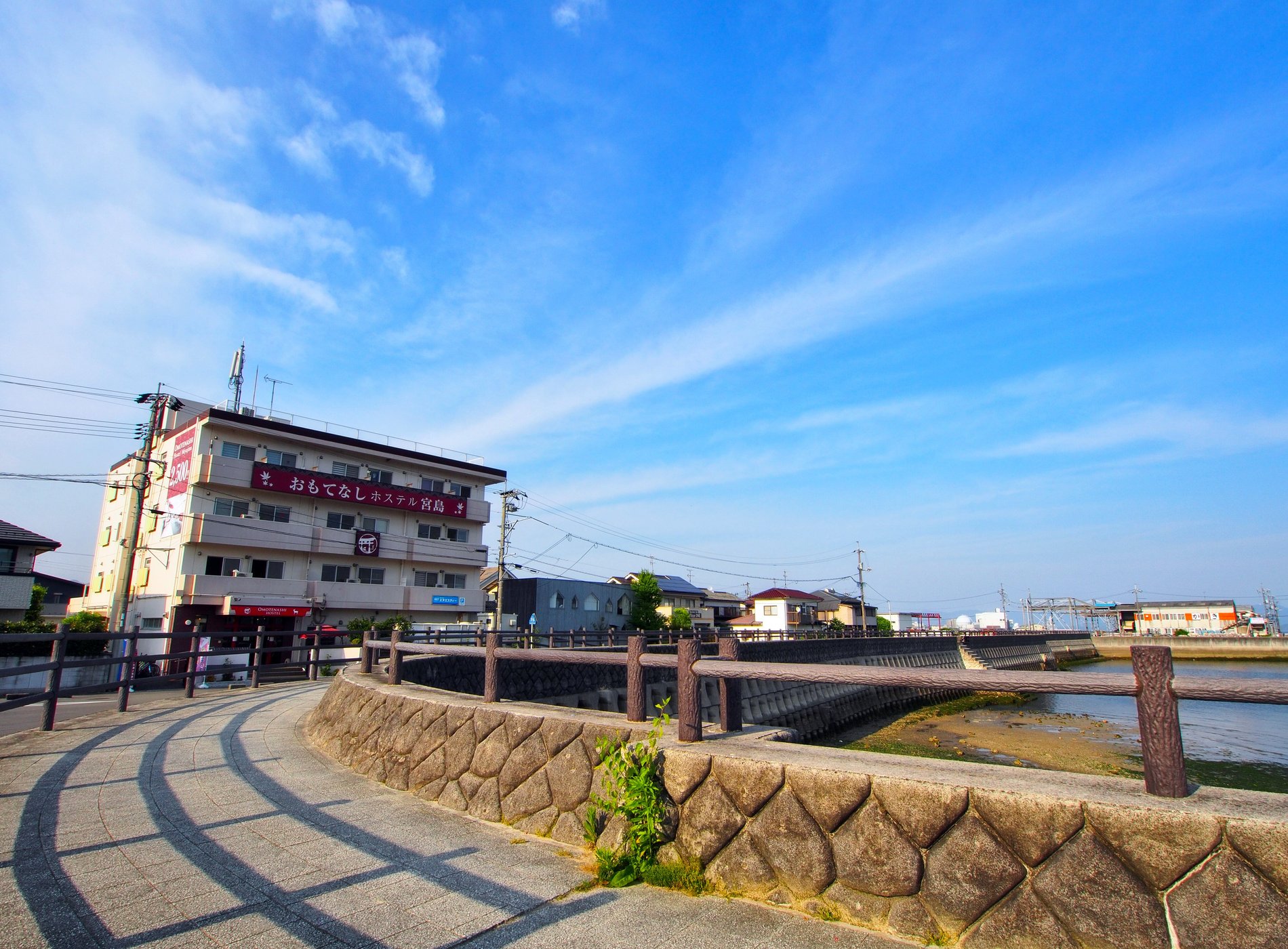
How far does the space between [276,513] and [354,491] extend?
144 inches

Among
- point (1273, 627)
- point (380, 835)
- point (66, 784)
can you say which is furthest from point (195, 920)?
point (1273, 627)

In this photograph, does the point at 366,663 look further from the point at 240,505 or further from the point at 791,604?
the point at 791,604

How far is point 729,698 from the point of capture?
460 cm

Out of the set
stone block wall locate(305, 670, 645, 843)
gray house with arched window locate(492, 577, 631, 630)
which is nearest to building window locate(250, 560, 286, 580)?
gray house with arched window locate(492, 577, 631, 630)

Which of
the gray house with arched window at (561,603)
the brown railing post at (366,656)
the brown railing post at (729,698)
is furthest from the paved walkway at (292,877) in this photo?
the gray house with arched window at (561,603)

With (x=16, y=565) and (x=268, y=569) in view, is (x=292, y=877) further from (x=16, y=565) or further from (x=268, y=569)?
(x=16, y=565)

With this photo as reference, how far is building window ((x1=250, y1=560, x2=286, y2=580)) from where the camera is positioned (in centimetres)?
3091

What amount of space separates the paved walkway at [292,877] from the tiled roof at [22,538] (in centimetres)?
2950

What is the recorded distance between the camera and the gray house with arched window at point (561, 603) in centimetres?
4291

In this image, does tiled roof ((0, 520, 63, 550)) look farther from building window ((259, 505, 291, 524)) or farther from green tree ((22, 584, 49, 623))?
building window ((259, 505, 291, 524))

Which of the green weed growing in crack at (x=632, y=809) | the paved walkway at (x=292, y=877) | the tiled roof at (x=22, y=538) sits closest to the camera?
the paved walkway at (x=292, y=877)

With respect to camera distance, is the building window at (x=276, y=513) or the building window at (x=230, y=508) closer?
the building window at (x=230, y=508)

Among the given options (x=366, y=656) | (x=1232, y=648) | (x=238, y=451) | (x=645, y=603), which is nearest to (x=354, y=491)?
(x=238, y=451)

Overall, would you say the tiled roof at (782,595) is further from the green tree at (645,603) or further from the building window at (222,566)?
the building window at (222,566)
